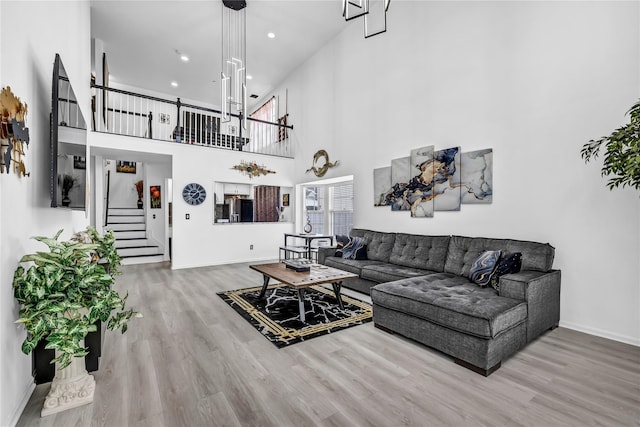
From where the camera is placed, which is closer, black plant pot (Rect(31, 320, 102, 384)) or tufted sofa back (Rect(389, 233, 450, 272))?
black plant pot (Rect(31, 320, 102, 384))

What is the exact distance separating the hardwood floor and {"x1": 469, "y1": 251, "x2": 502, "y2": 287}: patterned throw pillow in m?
0.67

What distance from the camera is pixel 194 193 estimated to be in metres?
6.27

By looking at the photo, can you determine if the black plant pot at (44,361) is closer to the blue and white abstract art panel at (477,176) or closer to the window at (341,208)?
the blue and white abstract art panel at (477,176)

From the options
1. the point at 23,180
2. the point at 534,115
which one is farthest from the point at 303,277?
the point at 534,115

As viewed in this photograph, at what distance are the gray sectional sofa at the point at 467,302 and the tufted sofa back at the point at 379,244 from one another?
539 millimetres

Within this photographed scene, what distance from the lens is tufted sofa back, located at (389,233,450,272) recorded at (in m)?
3.77

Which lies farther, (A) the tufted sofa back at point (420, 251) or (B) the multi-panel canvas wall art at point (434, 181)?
(A) the tufted sofa back at point (420, 251)

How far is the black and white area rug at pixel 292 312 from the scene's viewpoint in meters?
2.86

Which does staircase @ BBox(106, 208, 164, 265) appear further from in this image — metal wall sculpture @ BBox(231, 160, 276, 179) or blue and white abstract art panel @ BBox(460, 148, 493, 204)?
blue and white abstract art panel @ BBox(460, 148, 493, 204)

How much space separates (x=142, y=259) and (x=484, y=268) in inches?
290

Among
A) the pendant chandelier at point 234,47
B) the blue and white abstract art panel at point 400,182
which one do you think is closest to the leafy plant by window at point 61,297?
the pendant chandelier at point 234,47

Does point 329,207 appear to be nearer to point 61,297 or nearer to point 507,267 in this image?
point 507,267

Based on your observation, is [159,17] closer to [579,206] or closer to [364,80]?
[364,80]

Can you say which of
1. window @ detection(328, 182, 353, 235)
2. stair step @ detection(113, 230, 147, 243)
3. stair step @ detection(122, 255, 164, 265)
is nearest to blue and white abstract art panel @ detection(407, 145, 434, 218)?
window @ detection(328, 182, 353, 235)
